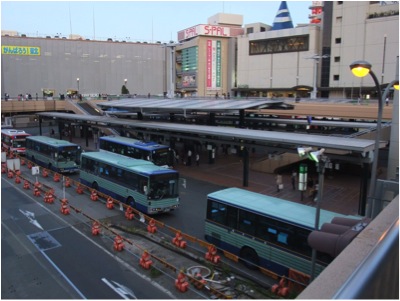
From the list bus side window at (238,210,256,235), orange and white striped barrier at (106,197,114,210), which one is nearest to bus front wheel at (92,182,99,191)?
orange and white striped barrier at (106,197,114,210)

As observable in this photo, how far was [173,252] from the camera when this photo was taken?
14695 mm

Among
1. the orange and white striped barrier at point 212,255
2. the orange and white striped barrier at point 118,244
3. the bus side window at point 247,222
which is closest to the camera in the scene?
the bus side window at point 247,222

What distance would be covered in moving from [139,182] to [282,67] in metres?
52.9

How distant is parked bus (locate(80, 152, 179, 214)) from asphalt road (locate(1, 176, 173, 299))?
3.45 metres

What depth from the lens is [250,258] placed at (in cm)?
1344

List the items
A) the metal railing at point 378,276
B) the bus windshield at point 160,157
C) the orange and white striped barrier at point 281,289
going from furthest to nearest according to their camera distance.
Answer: the bus windshield at point 160,157 → the orange and white striped barrier at point 281,289 → the metal railing at point 378,276

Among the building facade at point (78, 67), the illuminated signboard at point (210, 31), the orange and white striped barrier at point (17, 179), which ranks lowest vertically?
the orange and white striped barrier at point (17, 179)

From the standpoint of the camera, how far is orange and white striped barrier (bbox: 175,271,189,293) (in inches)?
455

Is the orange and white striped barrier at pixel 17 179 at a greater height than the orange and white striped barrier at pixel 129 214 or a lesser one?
lesser

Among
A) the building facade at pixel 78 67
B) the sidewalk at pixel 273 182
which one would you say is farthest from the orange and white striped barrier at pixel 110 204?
the building facade at pixel 78 67

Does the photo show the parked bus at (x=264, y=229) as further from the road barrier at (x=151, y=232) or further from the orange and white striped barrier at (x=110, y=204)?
the orange and white striped barrier at (x=110, y=204)

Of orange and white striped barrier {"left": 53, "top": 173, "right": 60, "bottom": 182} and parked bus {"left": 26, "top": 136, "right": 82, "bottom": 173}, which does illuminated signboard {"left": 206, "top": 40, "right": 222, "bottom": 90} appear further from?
orange and white striped barrier {"left": 53, "top": 173, "right": 60, "bottom": 182}

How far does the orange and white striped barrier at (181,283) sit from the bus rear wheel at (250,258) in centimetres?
270

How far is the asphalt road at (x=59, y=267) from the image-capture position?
450 inches
